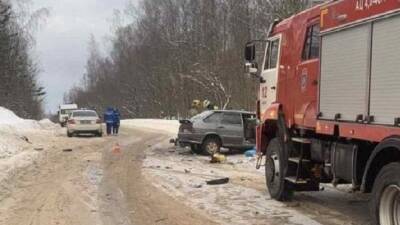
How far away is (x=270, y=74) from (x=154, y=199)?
3.26 meters

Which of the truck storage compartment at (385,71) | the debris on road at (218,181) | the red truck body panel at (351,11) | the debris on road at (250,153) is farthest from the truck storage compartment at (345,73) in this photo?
the debris on road at (250,153)

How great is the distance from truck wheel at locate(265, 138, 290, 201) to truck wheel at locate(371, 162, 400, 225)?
3953 millimetres

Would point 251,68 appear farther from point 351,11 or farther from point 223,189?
point 351,11

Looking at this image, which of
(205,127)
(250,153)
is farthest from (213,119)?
(250,153)

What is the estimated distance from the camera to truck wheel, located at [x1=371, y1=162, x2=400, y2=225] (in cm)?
754

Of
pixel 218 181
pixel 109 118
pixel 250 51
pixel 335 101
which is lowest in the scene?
pixel 218 181

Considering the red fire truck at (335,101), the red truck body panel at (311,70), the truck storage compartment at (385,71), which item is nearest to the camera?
the truck storage compartment at (385,71)

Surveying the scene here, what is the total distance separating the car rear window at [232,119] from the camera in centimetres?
2416

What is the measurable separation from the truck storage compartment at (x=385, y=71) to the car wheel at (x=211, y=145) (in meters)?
15.8

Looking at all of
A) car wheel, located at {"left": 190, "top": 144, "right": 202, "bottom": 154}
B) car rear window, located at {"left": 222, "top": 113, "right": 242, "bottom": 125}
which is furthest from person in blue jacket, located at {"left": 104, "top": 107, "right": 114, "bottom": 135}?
car rear window, located at {"left": 222, "top": 113, "right": 242, "bottom": 125}

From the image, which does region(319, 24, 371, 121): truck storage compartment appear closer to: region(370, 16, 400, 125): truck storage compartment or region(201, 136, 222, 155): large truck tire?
region(370, 16, 400, 125): truck storage compartment

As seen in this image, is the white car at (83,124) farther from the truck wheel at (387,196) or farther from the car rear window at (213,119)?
the truck wheel at (387,196)

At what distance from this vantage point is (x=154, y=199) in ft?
40.1

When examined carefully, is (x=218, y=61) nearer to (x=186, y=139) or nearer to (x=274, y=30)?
(x=186, y=139)
